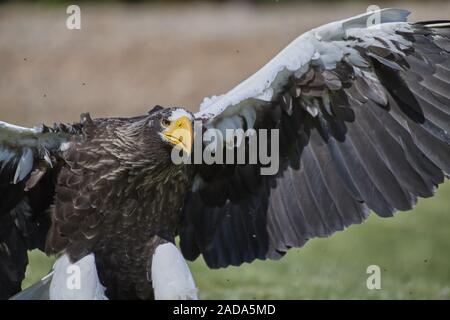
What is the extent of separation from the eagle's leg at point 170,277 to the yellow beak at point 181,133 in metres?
0.59

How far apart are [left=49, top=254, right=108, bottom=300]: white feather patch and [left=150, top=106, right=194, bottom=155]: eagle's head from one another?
2.56 feet

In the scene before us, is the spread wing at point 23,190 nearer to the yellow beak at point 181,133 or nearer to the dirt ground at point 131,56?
the yellow beak at point 181,133

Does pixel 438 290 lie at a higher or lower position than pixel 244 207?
lower

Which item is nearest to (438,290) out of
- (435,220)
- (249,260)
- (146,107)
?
(249,260)

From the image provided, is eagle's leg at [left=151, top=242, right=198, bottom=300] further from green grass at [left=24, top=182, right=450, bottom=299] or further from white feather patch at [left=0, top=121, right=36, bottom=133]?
green grass at [left=24, top=182, right=450, bottom=299]

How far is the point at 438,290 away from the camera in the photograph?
780cm

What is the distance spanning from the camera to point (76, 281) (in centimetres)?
547

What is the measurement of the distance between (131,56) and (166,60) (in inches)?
26.6

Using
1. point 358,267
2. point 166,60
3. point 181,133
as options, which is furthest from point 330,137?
point 166,60

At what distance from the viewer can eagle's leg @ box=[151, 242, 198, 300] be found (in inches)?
219

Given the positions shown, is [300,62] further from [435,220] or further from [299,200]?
[435,220]

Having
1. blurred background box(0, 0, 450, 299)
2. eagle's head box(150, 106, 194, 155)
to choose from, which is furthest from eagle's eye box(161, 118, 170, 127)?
blurred background box(0, 0, 450, 299)

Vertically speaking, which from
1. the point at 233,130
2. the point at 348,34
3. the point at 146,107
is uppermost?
the point at 146,107

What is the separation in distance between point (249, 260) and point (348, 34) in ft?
5.41
